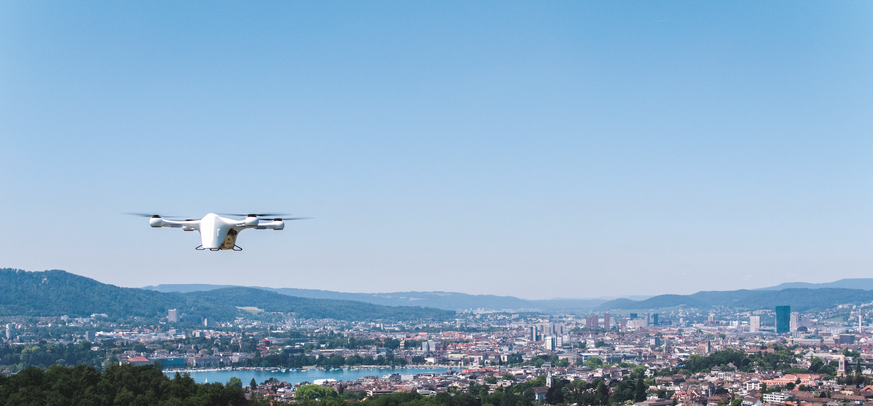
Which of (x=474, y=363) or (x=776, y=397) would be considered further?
(x=474, y=363)

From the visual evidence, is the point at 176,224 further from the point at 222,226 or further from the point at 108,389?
the point at 108,389

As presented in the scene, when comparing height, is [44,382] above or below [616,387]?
above

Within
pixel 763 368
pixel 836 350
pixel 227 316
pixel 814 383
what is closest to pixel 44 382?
pixel 814 383

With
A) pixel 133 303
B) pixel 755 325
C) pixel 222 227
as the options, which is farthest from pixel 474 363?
pixel 133 303

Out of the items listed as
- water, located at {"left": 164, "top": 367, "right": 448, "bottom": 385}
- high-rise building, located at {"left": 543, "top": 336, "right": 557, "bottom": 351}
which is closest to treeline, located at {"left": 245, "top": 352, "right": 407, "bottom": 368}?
water, located at {"left": 164, "top": 367, "right": 448, "bottom": 385}

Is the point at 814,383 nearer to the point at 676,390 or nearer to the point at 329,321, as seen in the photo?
the point at 676,390

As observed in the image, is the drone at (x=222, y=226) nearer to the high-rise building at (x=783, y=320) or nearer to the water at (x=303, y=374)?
the water at (x=303, y=374)
